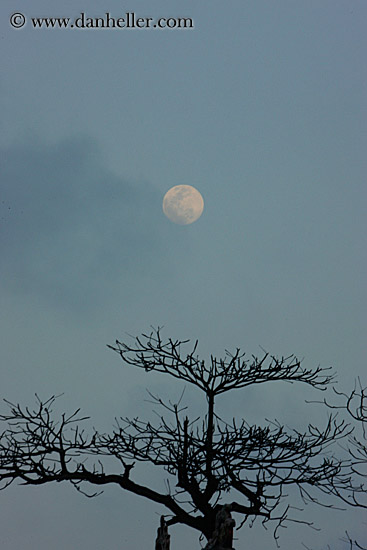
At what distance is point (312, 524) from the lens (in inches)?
507

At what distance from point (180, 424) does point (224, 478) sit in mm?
1137

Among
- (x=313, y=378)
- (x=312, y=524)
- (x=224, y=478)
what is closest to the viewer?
(x=224, y=478)

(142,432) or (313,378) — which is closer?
(142,432)

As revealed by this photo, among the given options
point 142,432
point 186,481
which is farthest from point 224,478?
point 142,432

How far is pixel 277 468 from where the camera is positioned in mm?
12414

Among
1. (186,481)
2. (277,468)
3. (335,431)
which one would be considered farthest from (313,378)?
(186,481)

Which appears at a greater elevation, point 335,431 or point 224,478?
point 335,431

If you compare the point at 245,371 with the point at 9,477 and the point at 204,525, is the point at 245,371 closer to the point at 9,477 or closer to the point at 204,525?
the point at 204,525

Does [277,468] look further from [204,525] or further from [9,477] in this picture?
[9,477]

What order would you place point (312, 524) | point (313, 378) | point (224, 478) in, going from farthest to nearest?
point (313, 378) → point (312, 524) → point (224, 478)

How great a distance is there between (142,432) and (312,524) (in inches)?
134

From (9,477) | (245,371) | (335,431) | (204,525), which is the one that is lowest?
(204,525)

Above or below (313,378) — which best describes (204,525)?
below

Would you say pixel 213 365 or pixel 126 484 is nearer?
pixel 126 484
